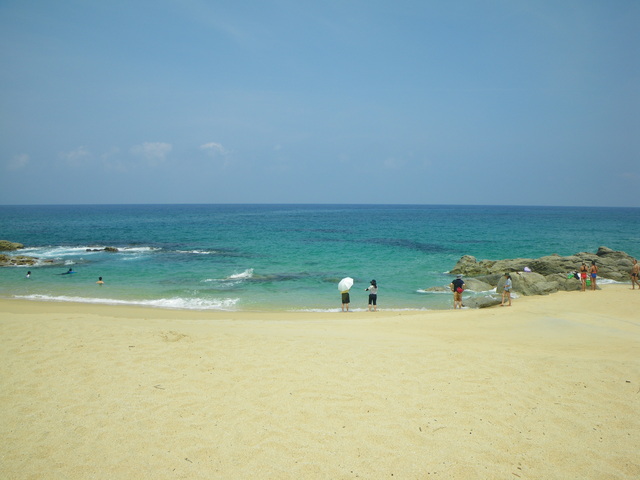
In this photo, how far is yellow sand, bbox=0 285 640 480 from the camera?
15.9 feet

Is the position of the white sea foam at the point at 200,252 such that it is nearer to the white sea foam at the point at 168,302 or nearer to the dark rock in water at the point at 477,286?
the white sea foam at the point at 168,302

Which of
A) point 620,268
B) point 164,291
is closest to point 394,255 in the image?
point 620,268

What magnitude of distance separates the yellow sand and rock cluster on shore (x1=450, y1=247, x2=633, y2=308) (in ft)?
32.5

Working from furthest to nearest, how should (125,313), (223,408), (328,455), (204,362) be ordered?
1. (125,313)
2. (204,362)
3. (223,408)
4. (328,455)

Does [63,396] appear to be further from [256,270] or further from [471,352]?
[256,270]

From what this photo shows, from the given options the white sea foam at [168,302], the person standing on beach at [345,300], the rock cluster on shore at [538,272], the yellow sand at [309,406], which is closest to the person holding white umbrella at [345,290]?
the person standing on beach at [345,300]

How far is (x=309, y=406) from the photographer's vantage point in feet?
20.3

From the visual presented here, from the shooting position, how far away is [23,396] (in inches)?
252

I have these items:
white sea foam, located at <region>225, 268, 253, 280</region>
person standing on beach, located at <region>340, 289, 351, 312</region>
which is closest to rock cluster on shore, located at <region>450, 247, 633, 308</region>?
person standing on beach, located at <region>340, 289, 351, 312</region>

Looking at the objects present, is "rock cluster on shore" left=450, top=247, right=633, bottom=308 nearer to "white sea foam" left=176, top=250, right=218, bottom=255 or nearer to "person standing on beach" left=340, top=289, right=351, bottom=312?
"person standing on beach" left=340, top=289, right=351, bottom=312

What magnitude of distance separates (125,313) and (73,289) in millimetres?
8355

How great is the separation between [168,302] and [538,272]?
2296cm

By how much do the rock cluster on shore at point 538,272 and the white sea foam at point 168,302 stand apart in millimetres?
11834

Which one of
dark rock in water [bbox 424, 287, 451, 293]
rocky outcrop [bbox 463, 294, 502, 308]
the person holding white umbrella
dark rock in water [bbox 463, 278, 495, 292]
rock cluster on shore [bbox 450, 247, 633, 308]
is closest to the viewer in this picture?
the person holding white umbrella
